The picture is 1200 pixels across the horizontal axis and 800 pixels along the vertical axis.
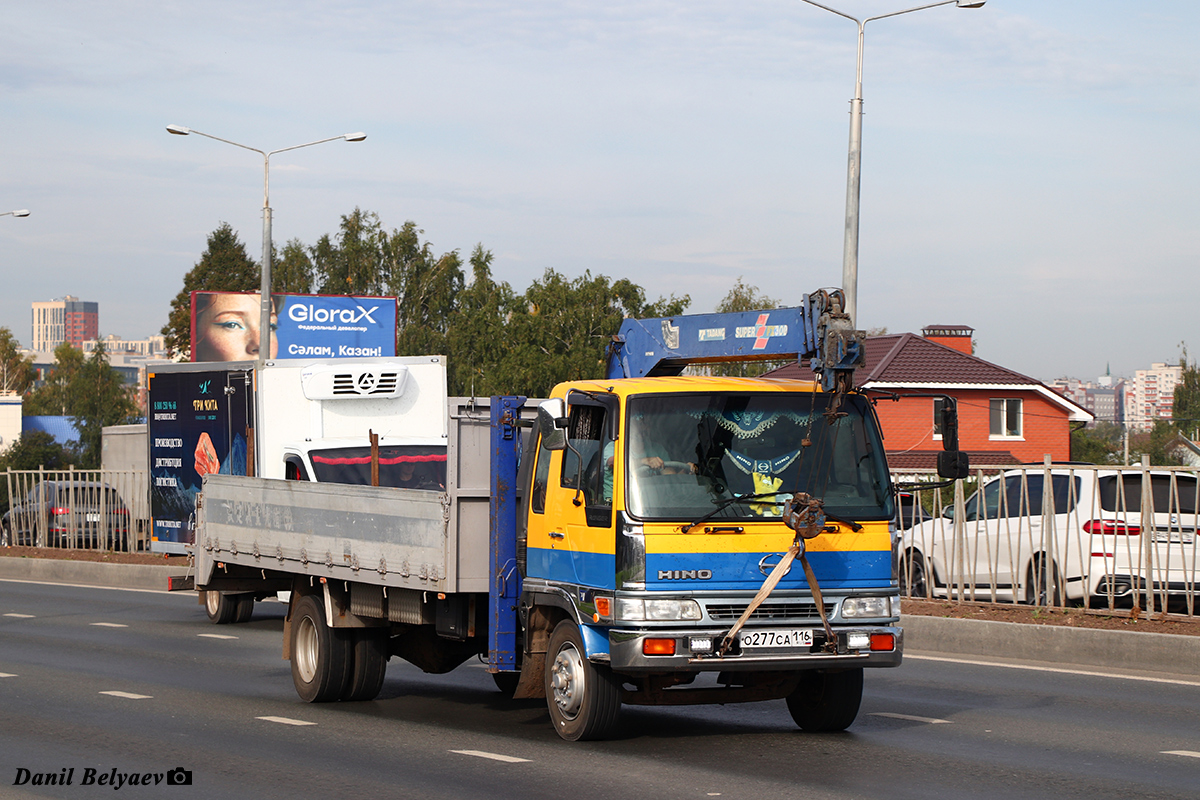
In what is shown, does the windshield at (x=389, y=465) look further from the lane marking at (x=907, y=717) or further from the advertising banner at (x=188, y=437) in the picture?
the lane marking at (x=907, y=717)

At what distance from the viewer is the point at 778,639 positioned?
8.29 meters

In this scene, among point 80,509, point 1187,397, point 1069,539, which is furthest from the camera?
point 1187,397

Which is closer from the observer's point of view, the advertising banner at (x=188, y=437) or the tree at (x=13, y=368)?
the advertising banner at (x=188, y=437)

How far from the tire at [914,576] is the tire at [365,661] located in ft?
23.6

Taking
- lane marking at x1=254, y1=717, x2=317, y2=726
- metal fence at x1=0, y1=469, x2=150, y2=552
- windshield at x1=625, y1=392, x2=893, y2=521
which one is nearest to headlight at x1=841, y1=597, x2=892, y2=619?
windshield at x1=625, y1=392, x2=893, y2=521

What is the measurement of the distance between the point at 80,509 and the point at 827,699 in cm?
2052

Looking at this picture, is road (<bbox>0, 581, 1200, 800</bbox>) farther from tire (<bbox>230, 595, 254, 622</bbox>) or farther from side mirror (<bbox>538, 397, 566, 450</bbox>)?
tire (<bbox>230, 595, 254, 622</bbox>)

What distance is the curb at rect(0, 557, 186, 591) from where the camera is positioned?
23359 millimetres

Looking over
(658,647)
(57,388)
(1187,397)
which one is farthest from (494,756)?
(57,388)

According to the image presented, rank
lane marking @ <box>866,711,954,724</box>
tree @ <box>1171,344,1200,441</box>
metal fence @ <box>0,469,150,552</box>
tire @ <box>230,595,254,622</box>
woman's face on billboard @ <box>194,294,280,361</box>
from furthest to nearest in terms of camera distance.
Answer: tree @ <box>1171,344,1200,441</box>, woman's face on billboard @ <box>194,294,280,361</box>, metal fence @ <box>0,469,150,552</box>, tire @ <box>230,595,254,622</box>, lane marking @ <box>866,711,954,724</box>

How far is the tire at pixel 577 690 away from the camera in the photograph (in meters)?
8.55

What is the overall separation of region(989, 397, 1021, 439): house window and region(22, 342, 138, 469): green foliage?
44.1 metres

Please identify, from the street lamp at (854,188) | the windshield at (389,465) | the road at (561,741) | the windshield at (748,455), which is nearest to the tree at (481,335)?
the street lamp at (854,188)

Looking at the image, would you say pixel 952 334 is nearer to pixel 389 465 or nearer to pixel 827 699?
pixel 389 465
